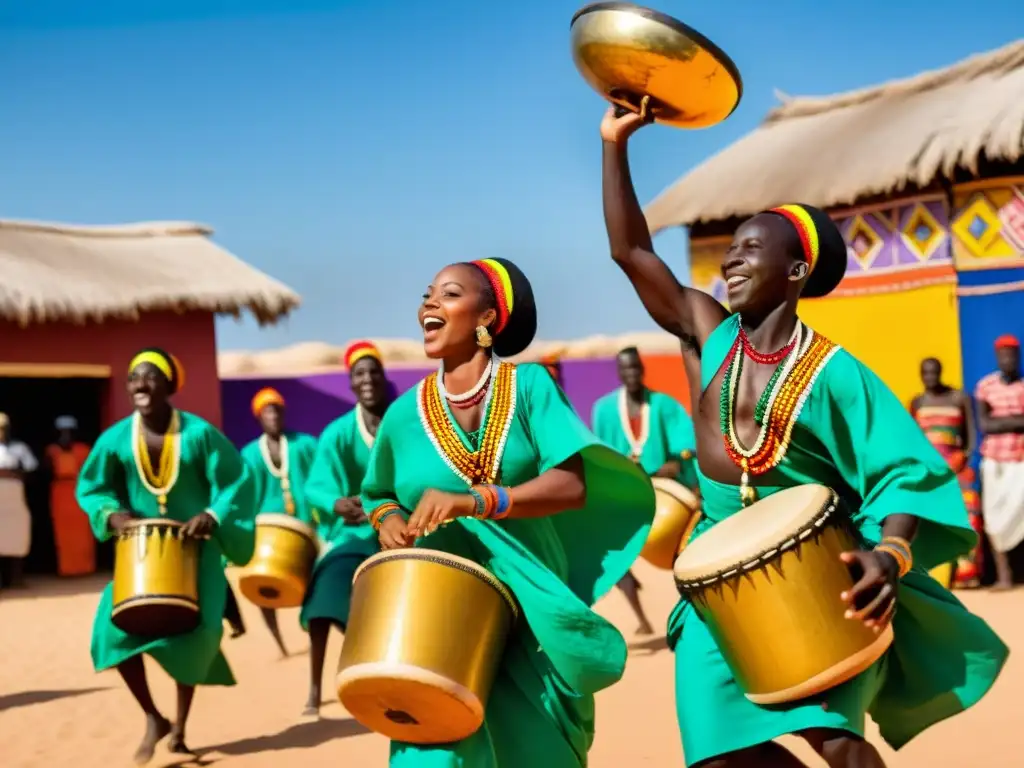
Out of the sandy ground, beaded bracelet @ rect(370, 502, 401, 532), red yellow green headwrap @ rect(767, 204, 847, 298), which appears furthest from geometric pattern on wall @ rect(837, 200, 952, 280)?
beaded bracelet @ rect(370, 502, 401, 532)

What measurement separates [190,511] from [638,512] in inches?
135

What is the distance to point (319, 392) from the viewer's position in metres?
21.1

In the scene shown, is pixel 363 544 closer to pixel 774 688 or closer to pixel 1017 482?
pixel 774 688

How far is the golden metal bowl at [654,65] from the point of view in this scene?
384cm

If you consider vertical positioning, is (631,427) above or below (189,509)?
below

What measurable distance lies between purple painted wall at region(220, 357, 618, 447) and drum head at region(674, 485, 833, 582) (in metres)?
15.3

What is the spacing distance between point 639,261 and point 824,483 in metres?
0.91

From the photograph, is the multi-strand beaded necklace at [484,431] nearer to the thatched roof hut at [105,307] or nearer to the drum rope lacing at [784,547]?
the drum rope lacing at [784,547]

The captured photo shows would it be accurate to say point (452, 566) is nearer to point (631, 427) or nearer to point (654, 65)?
point (654, 65)

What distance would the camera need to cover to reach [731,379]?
4.09 meters

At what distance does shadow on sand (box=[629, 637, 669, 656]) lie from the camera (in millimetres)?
9643

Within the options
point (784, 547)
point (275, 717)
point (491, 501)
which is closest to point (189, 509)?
point (275, 717)

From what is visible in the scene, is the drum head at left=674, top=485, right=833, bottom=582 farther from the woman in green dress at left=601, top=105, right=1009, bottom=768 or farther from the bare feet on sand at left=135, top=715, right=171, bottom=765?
the bare feet on sand at left=135, top=715, right=171, bottom=765

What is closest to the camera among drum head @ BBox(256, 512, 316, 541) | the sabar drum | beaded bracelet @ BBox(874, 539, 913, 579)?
the sabar drum
